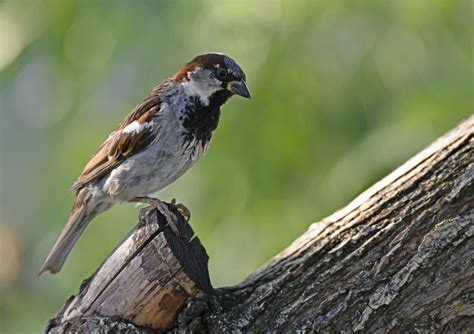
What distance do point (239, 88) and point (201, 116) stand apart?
6.8 inches

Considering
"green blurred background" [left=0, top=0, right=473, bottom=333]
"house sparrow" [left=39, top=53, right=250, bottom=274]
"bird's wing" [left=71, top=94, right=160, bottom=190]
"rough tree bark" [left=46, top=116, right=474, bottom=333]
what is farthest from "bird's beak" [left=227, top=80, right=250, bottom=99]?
"rough tree bark" [left=46, top=116, right=474, bottom=333]

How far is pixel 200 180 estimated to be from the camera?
3.33m

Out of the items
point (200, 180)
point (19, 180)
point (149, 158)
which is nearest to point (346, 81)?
point (200, 180)

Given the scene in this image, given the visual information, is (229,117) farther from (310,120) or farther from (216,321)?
(216,321)

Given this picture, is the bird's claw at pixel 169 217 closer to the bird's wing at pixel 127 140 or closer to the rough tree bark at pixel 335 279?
the rough tree bark at pixel 335 279

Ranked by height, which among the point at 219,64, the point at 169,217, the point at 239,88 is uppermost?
the point at 219,64

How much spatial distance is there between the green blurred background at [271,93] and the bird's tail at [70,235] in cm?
45

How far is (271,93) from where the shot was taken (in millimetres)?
3182

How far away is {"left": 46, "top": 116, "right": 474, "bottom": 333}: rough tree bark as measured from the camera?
7.18 ft

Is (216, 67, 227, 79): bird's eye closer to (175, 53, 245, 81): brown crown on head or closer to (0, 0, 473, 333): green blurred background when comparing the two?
(175, 53, 245, 81): brown crown on head

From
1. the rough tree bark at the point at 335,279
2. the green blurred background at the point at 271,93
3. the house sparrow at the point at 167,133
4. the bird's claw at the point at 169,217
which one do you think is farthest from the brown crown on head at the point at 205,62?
the rough tree bark at the point at 335,279

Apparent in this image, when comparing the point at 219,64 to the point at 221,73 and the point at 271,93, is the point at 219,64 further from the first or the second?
the point at 271,93

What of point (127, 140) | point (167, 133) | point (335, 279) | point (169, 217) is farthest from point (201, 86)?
point (335, 279)

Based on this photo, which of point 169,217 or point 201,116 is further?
point 201,116
